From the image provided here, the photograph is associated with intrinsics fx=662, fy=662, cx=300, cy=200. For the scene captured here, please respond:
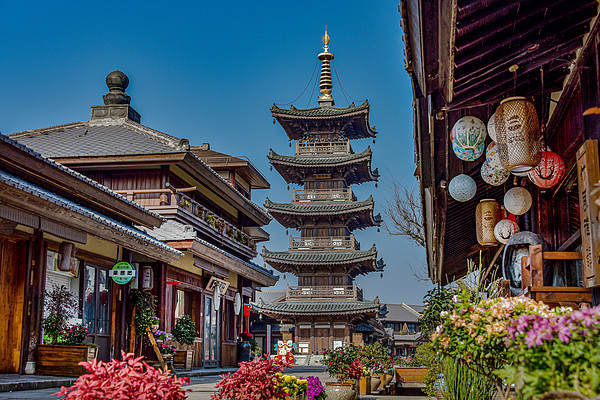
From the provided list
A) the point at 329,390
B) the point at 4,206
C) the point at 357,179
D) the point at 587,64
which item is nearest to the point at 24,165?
the point at 4,206

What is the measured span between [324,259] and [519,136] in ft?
106

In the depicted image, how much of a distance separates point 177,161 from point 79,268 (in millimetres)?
5091

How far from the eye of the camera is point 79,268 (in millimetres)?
12859

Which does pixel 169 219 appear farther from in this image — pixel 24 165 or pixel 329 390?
pixel 329 390

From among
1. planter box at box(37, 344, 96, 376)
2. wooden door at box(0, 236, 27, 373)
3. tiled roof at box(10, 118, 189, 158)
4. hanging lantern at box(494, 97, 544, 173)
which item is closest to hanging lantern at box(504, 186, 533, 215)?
hanging lantern at box(494, 97, 544, 173)

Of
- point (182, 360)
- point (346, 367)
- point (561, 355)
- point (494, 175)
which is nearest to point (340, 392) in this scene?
point (346, 367)

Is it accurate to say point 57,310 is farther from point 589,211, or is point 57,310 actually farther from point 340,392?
point 589,211

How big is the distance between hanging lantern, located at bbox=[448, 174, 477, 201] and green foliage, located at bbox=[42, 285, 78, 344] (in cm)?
720

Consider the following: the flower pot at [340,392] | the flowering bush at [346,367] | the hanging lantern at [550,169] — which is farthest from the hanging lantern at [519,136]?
the flowering bush at [346,367]

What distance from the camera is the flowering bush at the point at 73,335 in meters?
11.4

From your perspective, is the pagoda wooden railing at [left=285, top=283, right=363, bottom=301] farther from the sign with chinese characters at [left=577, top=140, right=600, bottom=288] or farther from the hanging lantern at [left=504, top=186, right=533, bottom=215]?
the sign with chinese characters at [left=577, top=140, right=600, bottom=288]

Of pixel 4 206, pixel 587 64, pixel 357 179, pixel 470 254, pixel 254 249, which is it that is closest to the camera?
pixel 587 64

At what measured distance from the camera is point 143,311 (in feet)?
47.9

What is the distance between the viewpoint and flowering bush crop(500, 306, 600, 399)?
2684 millimetres
